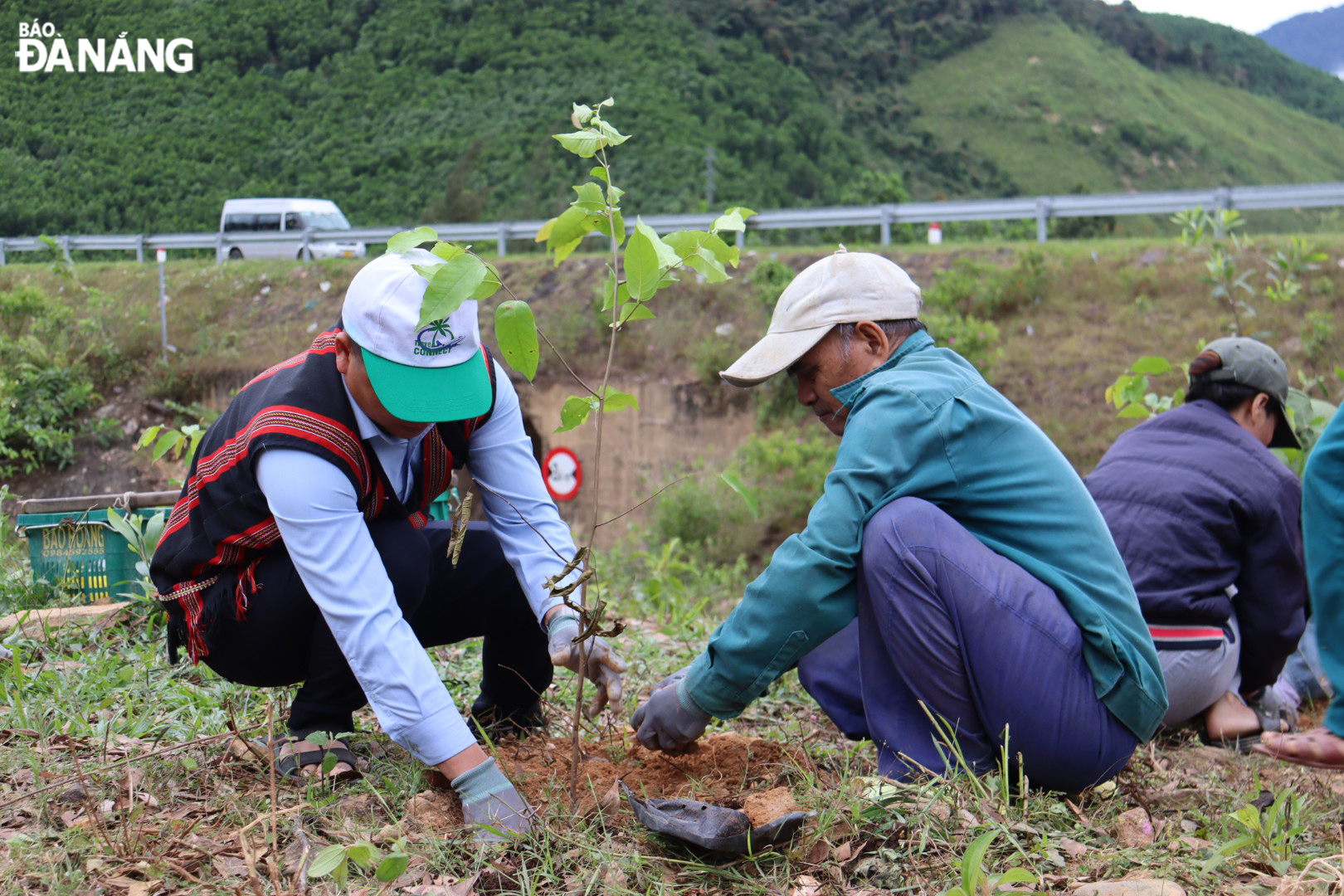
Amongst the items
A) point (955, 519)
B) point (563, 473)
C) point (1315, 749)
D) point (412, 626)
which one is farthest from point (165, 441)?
point (563, 473)

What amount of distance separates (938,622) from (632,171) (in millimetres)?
21479

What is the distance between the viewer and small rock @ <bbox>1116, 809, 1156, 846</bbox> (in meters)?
1.88

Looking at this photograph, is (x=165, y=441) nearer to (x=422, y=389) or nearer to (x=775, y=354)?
(x=422, y=389)

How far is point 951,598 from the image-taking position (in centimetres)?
188

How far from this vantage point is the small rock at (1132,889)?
158 cm

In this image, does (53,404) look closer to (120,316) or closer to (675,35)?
(120,316)

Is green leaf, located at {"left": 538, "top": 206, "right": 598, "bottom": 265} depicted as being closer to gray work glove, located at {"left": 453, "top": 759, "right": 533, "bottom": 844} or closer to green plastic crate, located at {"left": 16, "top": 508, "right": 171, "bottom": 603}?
gray work glove, located at {"left": 453, "top": 759, "right": 533, "bottom": 844}

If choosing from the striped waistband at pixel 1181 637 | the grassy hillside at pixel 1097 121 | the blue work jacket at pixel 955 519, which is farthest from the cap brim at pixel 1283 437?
the grassy hillside at pixel 1097 121

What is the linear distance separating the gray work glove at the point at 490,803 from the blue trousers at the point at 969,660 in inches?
29.1

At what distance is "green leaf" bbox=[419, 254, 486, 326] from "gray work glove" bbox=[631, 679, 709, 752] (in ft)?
3.05

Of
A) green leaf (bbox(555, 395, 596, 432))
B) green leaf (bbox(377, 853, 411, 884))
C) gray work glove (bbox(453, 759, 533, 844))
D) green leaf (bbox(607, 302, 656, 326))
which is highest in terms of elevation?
green leaf (bbox(607, 302, 656, 326))

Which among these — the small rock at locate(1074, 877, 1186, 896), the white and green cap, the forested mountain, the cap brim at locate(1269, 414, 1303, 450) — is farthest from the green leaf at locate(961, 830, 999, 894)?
the forested mountain

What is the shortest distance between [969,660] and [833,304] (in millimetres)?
775

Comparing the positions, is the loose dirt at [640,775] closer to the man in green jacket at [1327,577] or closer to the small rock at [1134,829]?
the small rock at [1134,829]
